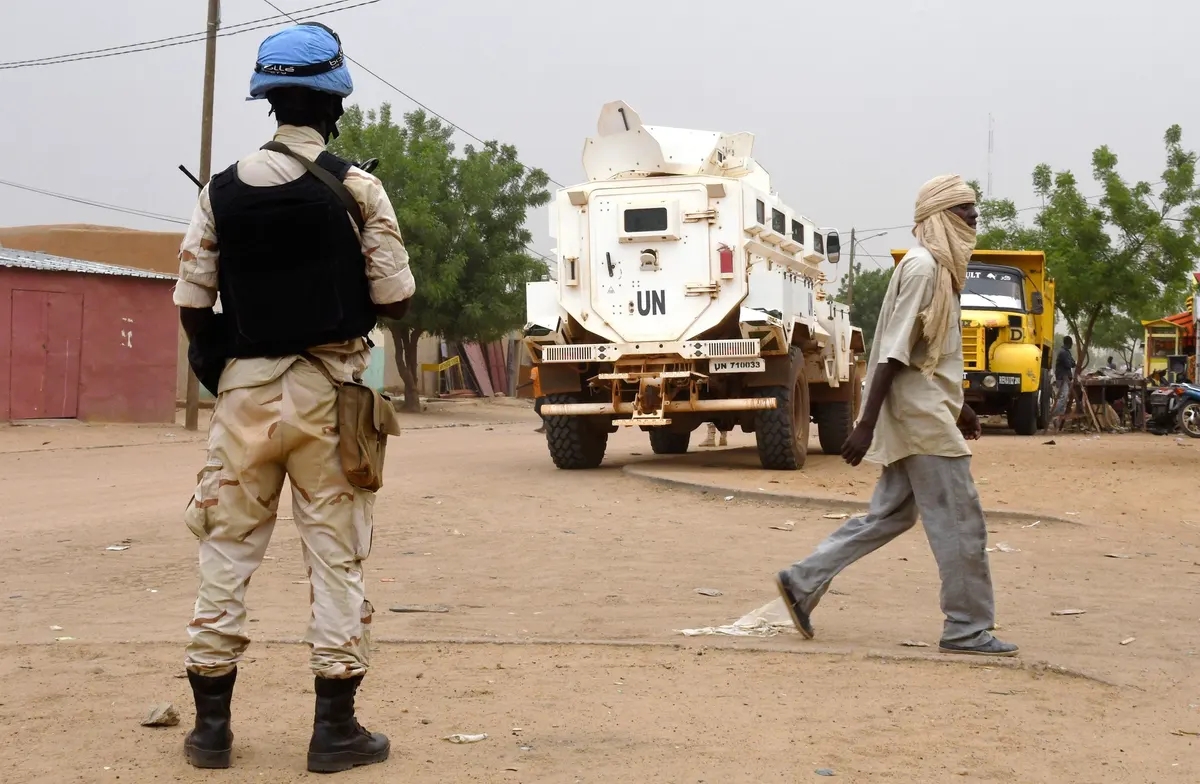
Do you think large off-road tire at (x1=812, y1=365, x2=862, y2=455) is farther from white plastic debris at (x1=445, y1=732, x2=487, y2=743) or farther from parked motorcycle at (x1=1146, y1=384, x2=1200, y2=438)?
white plastic debris at (x1=445, y1=732, x2=487, y2=743)

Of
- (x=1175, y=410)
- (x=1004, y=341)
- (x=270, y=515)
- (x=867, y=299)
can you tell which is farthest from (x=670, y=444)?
(x=867, y=299)

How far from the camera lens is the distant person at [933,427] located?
18.7ft

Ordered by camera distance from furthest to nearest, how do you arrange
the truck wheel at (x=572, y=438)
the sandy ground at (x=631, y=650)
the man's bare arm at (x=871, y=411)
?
1. the truck wheel at (x=572, y=438)
2. the man's bare arm at (x=871, y=411)
3. the sandy ground at (x=631, y=650)

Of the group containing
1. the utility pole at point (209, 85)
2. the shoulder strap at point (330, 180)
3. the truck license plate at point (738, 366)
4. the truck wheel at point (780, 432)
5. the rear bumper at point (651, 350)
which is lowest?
the truck wheel at point (780, 432)

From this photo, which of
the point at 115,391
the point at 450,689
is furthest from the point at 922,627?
the point at 115,391

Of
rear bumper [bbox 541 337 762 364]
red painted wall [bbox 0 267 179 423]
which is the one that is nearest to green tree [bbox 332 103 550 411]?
red painted wall [bbox 0 267 179 423]

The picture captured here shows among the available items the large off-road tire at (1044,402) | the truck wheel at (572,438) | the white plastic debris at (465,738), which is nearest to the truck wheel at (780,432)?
the truck wheel at (572,438)

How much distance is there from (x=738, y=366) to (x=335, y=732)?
1039 centimetres

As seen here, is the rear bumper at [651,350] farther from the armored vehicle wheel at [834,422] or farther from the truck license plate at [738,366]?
the armored vehicle wheel at [834,422]

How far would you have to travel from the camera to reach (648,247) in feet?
47.4

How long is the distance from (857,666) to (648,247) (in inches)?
369

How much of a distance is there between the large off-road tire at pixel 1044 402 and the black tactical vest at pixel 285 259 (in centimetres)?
2248

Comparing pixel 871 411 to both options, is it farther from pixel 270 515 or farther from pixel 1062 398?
pixel 1062 398

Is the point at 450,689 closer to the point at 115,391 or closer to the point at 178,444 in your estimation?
the point at 178,444
